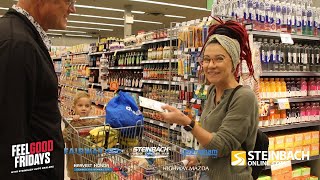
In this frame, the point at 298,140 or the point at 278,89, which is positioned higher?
the point at 278,89

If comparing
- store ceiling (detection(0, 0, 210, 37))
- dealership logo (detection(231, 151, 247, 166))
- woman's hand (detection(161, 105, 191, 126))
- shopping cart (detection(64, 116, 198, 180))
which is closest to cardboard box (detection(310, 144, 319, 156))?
shopping cart (detection(64, 116, 198, 180))

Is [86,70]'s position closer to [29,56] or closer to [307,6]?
[307,6]

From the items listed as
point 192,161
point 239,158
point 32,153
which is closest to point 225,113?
point 239,158

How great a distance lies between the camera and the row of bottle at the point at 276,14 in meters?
3.48

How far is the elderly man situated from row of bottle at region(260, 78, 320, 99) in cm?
271

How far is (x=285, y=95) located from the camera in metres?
3.83

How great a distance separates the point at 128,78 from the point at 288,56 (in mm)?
3311

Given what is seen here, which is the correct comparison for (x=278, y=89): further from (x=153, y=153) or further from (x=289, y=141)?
(x=153, y=153)

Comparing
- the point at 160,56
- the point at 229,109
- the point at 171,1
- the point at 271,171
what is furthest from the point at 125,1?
the point at 229,109

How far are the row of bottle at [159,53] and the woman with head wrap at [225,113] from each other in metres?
2.62

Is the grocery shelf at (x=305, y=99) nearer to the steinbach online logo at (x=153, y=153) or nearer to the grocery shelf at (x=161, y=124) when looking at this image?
the grocery shelf at (x=161, y=124)

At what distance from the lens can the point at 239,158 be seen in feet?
6.14

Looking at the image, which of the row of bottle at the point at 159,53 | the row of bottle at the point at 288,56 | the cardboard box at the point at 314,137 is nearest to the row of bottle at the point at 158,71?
the row of bottle at the point at 159,53

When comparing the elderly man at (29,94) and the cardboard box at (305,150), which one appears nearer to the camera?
the elderly man at (29,94)
